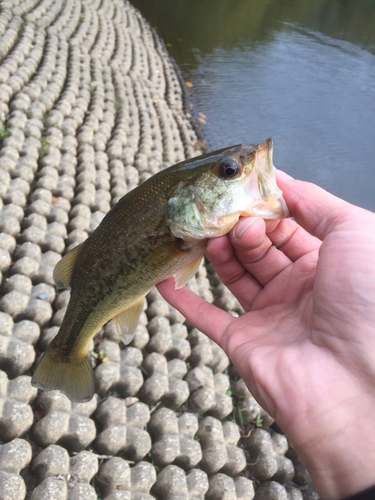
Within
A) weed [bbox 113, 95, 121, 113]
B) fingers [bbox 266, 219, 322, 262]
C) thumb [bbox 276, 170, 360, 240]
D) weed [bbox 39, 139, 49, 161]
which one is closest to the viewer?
thumb [bbox 276, 170, 360, 240]

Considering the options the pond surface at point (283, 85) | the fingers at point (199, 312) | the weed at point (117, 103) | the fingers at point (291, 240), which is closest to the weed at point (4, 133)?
the weed at point (117, 103)

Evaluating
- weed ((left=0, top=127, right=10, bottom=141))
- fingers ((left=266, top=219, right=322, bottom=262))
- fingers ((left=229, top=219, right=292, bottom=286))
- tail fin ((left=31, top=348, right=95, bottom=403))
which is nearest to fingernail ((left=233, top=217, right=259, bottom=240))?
fingers ((left=229, top=219, right=292, bottom=286))

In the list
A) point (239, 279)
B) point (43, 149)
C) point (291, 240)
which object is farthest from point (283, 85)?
point (239, 279)

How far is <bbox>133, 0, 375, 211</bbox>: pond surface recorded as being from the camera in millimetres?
10580

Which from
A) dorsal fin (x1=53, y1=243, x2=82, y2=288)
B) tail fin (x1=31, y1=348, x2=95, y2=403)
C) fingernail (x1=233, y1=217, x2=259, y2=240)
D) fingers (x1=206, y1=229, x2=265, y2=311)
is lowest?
tail fin (x1=31, y1=348, x2=95, y2=403)

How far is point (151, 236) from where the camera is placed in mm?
2100

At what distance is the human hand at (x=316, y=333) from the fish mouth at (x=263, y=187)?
0.25ft

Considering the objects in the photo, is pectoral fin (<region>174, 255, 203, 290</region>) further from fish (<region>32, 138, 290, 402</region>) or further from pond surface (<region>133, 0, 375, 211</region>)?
pond surface (<region>133, 0, 375, 211</region>)

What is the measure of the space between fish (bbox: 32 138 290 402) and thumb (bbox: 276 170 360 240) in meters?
0.18

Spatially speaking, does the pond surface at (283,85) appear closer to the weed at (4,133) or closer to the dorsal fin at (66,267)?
the weed at (4,133)

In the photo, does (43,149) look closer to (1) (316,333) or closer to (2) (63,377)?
(2) (63,377)

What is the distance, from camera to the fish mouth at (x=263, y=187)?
195 cm

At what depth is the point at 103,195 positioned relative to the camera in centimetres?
519

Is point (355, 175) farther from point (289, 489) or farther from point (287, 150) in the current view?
point (289, 489)
